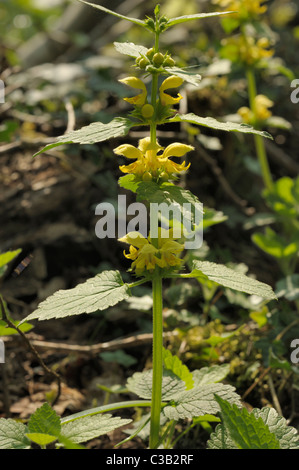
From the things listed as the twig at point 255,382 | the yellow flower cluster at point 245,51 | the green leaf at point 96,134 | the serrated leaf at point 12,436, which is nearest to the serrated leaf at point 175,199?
the green leaf at point 96,134

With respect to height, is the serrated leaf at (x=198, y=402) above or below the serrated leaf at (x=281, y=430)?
above

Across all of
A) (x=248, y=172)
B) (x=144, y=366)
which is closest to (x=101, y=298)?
(x=144, y=366)

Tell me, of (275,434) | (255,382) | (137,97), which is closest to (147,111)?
(137,97)

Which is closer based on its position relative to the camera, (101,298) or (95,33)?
(101,298)

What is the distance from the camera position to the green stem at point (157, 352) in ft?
3.81

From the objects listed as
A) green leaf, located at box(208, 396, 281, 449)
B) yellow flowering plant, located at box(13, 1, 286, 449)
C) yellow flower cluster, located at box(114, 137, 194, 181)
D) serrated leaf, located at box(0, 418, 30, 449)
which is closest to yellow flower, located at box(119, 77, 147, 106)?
yellow flowering plant, located at box(13, 1, 286, 449)

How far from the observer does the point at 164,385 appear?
51.1 inches

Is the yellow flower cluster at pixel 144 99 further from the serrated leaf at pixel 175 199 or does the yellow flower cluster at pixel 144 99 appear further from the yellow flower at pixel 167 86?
the serrated leaf at pixel 175 199

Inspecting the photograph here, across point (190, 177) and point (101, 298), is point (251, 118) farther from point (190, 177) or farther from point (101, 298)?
point (101, 298)

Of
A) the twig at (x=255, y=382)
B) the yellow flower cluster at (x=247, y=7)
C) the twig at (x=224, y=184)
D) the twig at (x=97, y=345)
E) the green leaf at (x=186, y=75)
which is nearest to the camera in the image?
the green leaf at (x=186, y=75)

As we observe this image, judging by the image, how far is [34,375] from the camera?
1.86 m

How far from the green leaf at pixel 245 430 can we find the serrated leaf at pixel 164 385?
24cm
